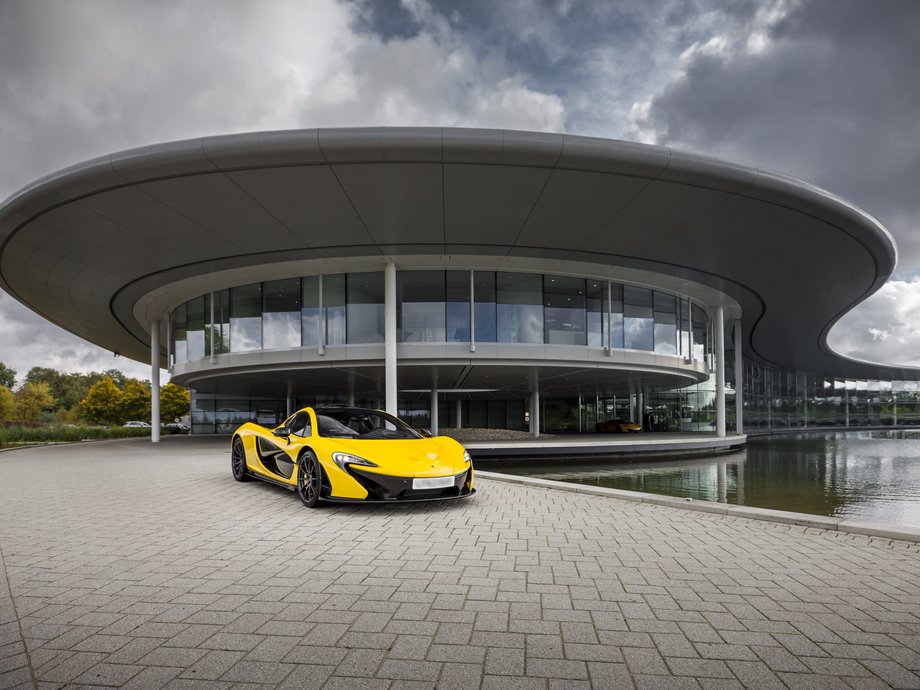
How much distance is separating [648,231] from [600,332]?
5536mm

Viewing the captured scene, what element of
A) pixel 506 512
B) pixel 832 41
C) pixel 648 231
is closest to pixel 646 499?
pixel 506 512

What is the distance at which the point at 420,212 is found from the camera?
14.1 meters

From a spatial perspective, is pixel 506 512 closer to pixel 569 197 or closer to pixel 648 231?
pixel 569 197

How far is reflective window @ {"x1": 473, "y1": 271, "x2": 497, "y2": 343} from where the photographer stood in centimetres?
1852

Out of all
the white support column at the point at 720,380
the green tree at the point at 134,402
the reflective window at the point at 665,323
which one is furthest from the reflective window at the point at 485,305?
the green tree at the point at 134,402

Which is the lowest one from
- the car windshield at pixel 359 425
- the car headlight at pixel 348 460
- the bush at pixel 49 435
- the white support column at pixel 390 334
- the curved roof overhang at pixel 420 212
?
the bush at pixel 49 435

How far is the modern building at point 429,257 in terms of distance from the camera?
459 inches

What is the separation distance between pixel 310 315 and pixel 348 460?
43.5ft

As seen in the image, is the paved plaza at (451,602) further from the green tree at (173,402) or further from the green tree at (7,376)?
the green tree at (7,376)

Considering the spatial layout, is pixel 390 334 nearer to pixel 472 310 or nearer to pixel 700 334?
pixel 472 310

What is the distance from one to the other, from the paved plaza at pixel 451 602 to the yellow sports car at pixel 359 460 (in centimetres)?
35

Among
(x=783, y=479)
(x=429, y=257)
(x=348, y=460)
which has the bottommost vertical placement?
(x=783, y=479)

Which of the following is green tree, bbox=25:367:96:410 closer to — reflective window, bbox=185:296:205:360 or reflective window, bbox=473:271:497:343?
reflective window, bbox=185:296:205:360

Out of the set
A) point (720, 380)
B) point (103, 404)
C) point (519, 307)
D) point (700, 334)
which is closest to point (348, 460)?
point (519, 307)
